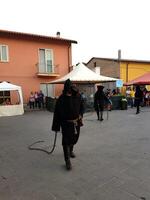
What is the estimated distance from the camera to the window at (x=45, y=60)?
20.7 m

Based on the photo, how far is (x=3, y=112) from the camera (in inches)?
583

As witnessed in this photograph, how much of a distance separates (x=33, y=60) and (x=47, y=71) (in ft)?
5.21

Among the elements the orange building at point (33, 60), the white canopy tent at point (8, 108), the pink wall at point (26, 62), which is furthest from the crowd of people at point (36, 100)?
the white canopy tent at point (8, 108)

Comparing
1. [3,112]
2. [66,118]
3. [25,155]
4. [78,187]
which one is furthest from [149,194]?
[3,112]

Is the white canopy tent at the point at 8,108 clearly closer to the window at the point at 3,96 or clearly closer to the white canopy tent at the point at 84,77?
the white canopy tent at the point at 84,77

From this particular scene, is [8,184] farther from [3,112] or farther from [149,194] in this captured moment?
[3,112]

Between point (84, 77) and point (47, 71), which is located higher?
point (47, 71)

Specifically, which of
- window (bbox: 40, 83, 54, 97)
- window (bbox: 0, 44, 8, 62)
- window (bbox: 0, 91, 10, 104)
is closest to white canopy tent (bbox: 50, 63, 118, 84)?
window (bbox: 40, 83, 54, 97)

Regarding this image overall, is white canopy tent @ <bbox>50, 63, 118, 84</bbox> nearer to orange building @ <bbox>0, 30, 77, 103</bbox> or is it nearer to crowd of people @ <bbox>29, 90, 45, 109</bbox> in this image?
orange building @ <bbox>0, 30, 77, 103</bbox>

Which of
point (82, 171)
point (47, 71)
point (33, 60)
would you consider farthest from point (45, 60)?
point (82, 171)

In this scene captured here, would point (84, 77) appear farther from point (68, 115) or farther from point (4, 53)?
point (68, 115)

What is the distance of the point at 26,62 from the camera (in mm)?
19922

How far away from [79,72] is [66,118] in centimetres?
1185

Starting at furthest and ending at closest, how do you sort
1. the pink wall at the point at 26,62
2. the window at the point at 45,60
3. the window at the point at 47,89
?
1. the window at the point at 47,89
2. the window at the point at 45,60
3. the pink wall at the point at 26,62
